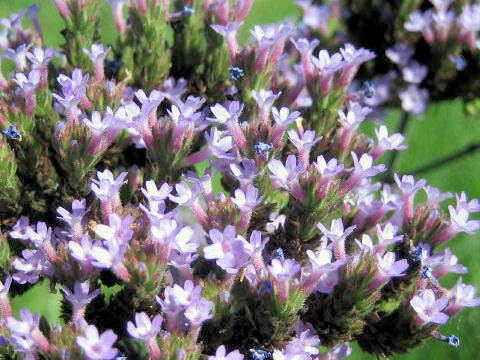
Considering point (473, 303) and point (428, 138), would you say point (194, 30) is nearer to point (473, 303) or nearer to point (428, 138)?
point (473, 303)

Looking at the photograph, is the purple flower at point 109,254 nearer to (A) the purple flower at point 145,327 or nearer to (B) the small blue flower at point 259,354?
(A) the purple flower at point 145,327

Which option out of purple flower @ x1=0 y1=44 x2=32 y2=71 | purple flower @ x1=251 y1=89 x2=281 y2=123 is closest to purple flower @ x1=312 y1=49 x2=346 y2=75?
purple flower @ x1=251 y1=89 x2=281 y2=123

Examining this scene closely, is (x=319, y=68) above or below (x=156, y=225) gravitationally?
above

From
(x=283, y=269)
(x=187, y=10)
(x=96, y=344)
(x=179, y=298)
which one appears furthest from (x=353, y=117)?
(x=96, y=344)

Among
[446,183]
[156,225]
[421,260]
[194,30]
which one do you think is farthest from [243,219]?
[446,183]

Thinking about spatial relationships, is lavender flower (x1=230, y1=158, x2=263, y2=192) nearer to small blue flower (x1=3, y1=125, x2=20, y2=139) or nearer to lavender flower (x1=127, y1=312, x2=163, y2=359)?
lavender flower (x1=127, y1=312, x2=163, y2=359)

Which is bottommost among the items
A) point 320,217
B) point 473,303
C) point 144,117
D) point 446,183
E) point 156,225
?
point 446,183
